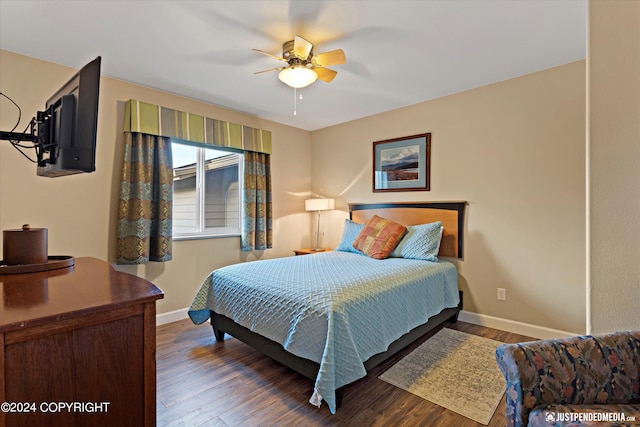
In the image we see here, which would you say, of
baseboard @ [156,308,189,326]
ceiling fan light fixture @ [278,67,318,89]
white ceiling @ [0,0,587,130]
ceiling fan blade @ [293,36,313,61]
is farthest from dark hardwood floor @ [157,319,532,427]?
white ceiling @ [0,0,587,130]

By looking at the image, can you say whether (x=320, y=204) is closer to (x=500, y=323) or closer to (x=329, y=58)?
(x=329, y=58)

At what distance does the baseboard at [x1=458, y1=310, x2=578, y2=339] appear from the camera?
2.74m

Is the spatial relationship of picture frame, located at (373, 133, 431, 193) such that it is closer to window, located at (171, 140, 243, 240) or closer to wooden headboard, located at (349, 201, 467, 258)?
wooden headboard, located at (349, 201, 467, 258)

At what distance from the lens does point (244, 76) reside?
9.52 feet

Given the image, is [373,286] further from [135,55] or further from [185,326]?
[135,55]

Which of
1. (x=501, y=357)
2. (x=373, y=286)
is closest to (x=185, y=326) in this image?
(x=373, y=286)

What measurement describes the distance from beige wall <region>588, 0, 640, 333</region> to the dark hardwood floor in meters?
0.92

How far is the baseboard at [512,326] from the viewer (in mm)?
2740

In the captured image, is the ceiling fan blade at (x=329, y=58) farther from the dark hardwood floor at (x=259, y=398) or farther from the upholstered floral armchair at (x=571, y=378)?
the dark hardwood floor at (x=259, y=398)

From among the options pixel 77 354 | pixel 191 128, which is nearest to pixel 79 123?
pixel 77 354

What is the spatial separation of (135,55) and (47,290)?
2248mm

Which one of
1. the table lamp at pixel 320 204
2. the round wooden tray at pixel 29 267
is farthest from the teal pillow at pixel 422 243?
the round wooden tray at pixel 29 267

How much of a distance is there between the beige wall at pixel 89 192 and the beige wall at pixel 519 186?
2624 millimetres

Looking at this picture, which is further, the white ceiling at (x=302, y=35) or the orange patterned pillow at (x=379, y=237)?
the orange patterned pillow at (x=379, y=237)
